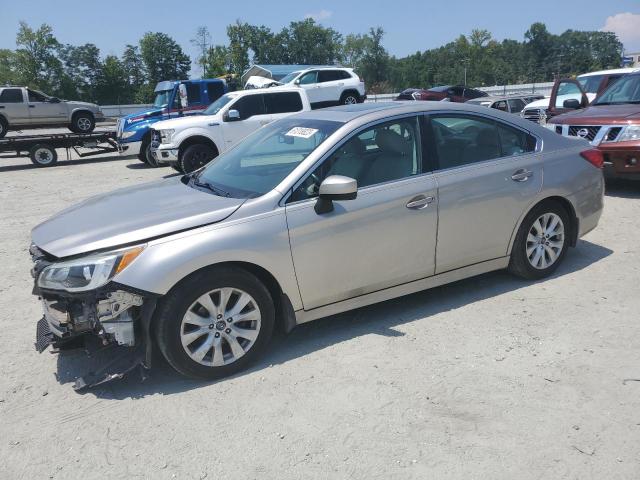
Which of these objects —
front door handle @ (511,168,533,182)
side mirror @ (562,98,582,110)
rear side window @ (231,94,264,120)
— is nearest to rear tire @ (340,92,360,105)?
rear side window @ (231,94,264,120)


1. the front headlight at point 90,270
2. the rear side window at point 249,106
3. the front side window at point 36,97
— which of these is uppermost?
the front side window at point 36,97

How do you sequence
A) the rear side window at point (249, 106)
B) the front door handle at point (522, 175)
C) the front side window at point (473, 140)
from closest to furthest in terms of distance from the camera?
the front side window at point (473, 140) < the front door handle at point (522, 175) < the rear side window at point (249, 106)

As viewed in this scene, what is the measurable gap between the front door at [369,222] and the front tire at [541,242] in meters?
1.01

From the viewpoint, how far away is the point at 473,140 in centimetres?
449

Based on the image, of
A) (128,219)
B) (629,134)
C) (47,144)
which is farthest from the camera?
(47,144)

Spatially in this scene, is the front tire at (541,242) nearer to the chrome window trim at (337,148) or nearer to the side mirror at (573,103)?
the chrome window trim at (337,148)

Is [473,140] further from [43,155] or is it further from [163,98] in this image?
[43,155]

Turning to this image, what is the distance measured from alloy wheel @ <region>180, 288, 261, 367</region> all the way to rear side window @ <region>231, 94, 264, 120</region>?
10.1m

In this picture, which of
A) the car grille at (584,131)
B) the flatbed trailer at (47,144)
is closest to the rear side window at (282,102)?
the flatbed trailer at (47,144)

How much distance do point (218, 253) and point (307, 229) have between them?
2.08 feet

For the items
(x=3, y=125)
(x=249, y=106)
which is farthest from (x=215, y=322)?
(x=3, y=125)

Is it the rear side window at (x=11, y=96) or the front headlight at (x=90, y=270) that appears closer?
the front headlight at (x=90, y=270)

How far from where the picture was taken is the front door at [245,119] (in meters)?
12.6

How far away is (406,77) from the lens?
102m
